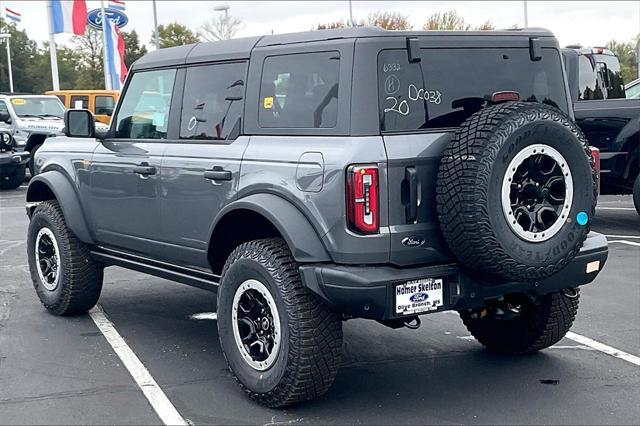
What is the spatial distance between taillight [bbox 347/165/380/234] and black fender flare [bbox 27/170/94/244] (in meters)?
2.71

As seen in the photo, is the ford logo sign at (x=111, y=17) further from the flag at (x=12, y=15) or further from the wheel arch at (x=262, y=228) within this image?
the wheel arch at (x=262, y=228)

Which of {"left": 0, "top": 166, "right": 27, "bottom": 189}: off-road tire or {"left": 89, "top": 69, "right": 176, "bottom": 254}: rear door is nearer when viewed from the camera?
{"left": 89, "top": 69, "right": 176, "bottom": 254}: rear door

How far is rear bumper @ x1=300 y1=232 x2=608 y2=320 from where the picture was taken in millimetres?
4094

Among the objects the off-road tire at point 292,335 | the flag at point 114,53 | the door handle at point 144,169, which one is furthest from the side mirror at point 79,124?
the flag at point 114,53

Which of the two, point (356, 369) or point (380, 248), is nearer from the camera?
point (380, 248)

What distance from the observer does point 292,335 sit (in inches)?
168

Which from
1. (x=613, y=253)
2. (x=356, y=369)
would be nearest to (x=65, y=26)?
(x=613, y=253)

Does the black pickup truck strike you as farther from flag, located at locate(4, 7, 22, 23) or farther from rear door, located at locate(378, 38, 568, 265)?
flag, located at locate(4, 7, 22, 23)

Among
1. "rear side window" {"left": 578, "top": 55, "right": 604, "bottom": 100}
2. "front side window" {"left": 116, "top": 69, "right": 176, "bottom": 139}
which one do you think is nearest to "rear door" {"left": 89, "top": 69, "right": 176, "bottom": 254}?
"front side window" {"left": 116, "top": 69, "right": 176, "bottom": 139}

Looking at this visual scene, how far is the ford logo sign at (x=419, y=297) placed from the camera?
419cm

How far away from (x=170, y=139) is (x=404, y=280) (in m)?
2.01

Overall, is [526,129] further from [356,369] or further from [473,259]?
[356,369]

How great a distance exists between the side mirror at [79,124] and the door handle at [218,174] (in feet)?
5.25

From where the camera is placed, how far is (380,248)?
4141 mm
